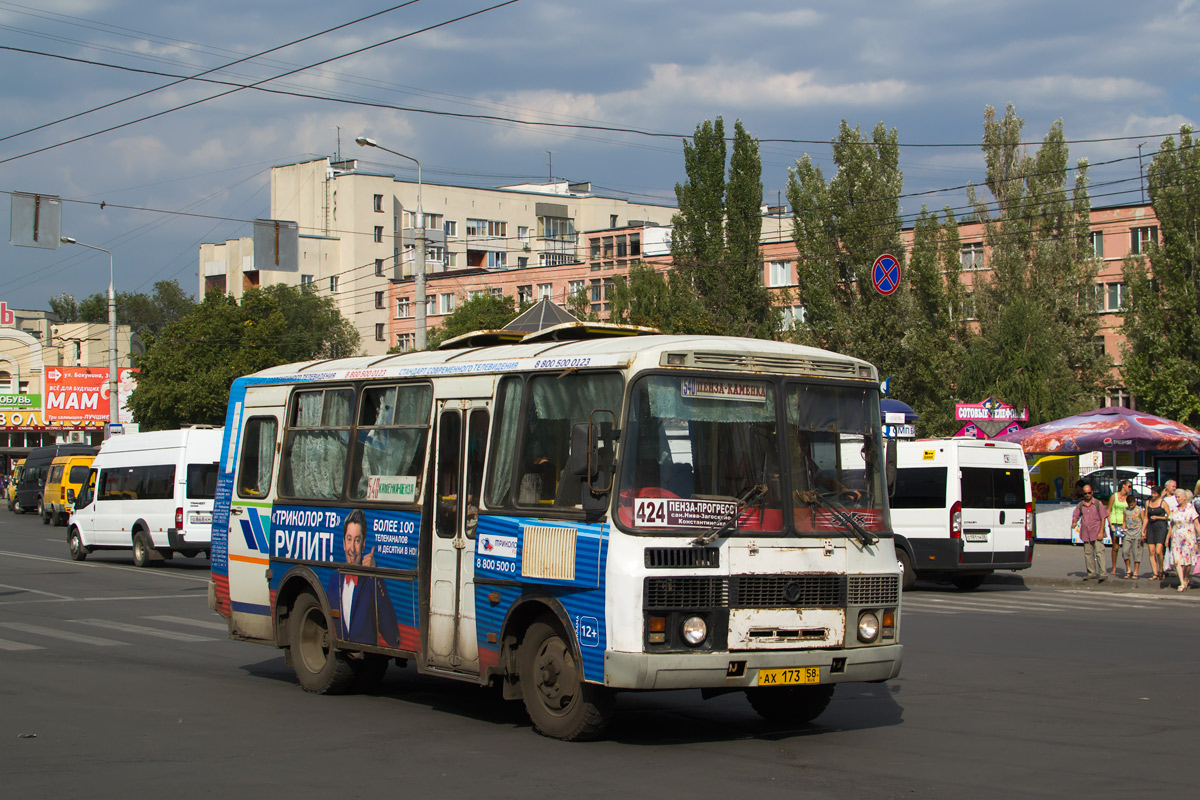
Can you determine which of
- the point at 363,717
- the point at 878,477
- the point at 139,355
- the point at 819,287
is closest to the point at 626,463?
the point at 878,477

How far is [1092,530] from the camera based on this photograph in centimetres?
2342

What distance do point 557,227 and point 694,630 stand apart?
342 feet

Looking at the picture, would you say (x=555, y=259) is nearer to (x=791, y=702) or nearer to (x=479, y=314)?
(x=479, y=314)

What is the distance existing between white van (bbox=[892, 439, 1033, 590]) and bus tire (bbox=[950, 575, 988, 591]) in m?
1.03

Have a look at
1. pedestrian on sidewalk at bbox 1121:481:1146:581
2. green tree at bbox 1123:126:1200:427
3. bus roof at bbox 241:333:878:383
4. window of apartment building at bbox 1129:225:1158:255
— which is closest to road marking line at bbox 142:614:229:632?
bus roof at bbox 241:333:878:383

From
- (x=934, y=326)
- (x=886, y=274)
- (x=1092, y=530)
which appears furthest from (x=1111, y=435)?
(x=934, y=326)

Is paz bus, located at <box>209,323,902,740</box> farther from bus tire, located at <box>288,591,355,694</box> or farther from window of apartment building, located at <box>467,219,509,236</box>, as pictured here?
window of apartment building, located at <box>467,219,509,236</box>

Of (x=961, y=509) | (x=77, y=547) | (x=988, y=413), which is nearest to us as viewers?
(x=961, y=509)

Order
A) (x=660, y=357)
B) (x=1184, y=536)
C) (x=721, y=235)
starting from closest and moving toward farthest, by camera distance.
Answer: (x=660, y=357)
(x=1184, y=536)
(x=721, y=235)

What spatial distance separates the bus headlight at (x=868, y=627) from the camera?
909 centimetres

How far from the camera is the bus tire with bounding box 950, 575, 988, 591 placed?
2383 centimetres

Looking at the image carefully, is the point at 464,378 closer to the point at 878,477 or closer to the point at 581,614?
the point at 581,614

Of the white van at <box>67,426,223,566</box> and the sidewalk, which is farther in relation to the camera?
the white van at <box>67,426,223,566</box>

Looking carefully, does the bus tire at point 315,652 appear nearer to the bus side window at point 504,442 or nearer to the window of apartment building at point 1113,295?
the bus side window at point 504,442
